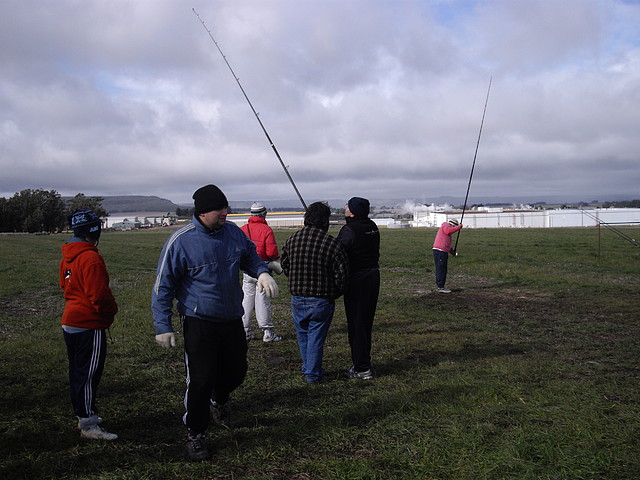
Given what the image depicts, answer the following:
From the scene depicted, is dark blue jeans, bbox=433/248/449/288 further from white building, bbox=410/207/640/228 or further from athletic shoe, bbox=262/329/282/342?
white building, bbox=410/207/640/228

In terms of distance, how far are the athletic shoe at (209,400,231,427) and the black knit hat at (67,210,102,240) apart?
1.94 m

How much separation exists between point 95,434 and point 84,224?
6.20 ft

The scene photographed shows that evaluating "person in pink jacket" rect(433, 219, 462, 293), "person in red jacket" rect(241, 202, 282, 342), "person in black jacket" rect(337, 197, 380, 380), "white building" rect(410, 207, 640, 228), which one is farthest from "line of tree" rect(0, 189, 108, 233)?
"person in black jacket" rect(337, 197, 380, 380)

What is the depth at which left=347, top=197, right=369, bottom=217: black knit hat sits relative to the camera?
7.22m

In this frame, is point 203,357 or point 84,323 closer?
point 203,357

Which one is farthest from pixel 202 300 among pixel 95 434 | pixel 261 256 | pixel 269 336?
pixel 269 336

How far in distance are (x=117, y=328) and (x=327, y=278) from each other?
548 centimetres

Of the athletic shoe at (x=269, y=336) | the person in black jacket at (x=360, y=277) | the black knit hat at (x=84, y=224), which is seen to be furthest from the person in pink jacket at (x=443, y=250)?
the black knit hat at (x=84, y=224)

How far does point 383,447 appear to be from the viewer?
4781 millimetres

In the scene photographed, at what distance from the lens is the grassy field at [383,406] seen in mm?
4453

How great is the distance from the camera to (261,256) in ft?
28.5

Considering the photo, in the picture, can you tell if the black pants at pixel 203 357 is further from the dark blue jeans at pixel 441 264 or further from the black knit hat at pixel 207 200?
the dark blue jeans at pixel 441 264

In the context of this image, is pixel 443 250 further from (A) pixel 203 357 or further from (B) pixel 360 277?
(A) pixel 203 357

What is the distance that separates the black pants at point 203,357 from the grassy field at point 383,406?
1.24 feet
